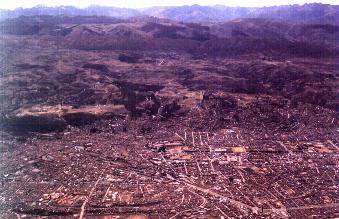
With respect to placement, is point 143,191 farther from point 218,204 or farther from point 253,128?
point 253,128

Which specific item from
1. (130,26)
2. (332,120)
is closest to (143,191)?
(332,120)

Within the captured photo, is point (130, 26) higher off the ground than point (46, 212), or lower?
higher

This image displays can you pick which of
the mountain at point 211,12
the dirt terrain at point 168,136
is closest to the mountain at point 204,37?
the dirt terrain at point 168,136

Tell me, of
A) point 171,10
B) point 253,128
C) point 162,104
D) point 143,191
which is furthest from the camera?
point 171,10

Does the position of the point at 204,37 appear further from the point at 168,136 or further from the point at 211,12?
the point at 211,12

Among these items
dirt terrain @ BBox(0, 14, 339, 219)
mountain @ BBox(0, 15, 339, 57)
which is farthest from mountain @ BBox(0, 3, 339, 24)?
dirt terrain @ BBox(0, 14, 339, 219)

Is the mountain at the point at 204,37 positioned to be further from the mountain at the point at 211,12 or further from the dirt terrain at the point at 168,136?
the mountain at the point at 211,12
